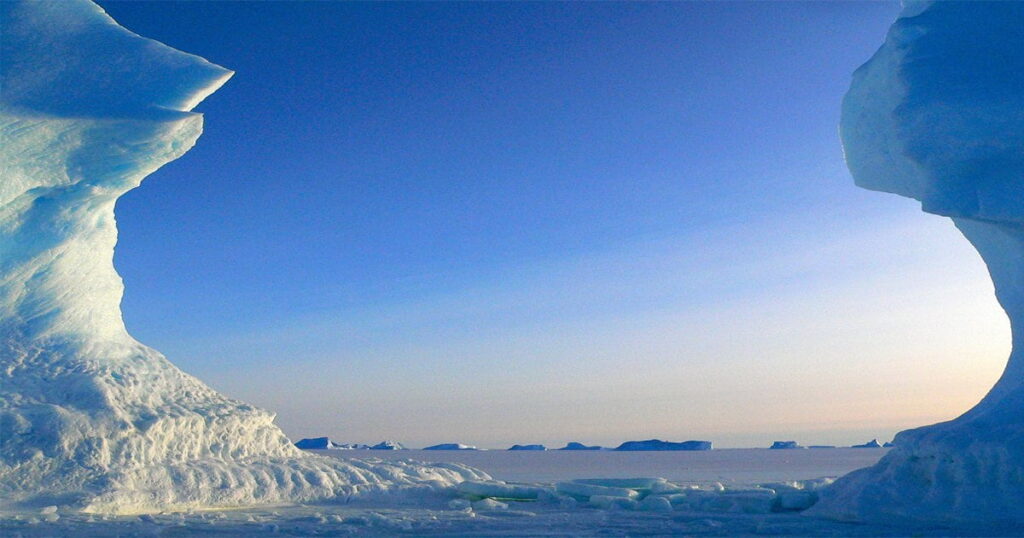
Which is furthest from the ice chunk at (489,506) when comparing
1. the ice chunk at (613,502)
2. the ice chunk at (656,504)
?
the ice chunk at (656,504)

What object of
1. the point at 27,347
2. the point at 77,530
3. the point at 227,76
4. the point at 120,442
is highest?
the point at 227,76

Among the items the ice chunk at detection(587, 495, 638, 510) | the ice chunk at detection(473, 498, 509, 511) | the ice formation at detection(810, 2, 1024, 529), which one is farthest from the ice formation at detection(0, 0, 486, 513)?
the ice formation at detection(810, 2, 1024, 529)

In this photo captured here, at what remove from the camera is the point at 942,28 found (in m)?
13.5

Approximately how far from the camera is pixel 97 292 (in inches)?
695

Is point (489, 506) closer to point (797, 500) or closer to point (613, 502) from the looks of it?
point (613, 502)

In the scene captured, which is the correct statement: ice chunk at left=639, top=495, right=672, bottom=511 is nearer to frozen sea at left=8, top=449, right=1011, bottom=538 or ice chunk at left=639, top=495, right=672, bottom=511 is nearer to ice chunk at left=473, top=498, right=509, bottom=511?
frozen sea at left=8, top=449, right=1011, bottom=538

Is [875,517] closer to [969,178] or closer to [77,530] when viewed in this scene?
[969,178]

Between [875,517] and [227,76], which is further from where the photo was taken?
[227,76]

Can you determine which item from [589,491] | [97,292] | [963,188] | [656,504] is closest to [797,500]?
[656,504]

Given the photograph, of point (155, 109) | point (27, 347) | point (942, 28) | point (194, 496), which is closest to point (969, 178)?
point (942, 28)

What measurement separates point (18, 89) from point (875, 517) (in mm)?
16563

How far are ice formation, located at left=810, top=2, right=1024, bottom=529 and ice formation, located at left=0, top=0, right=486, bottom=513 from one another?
10205 millimetres

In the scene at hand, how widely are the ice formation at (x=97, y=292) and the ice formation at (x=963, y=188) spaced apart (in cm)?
1021

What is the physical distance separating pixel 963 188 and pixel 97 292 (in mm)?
16372
